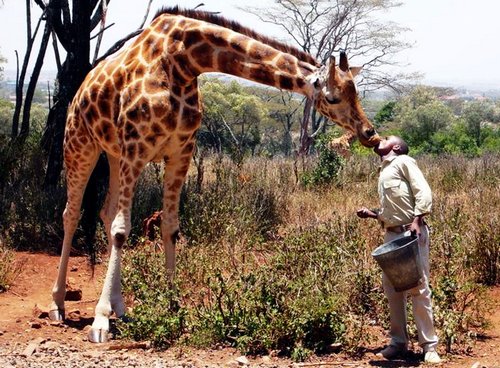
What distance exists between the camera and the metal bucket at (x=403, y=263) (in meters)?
5.85

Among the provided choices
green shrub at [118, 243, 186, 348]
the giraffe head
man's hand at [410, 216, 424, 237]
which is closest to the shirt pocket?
man's hand at [410, 216, 424, 237]

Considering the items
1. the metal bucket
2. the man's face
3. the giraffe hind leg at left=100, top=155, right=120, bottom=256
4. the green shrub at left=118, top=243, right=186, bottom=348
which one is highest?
the man's face

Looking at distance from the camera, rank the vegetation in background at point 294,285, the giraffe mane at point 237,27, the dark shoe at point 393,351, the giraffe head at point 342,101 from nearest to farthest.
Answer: the dark shoe at point 393,351 → the giraffe head at point 342,101 → the vegetation in background at point 294,285 → the giraffe mane at point 237,27

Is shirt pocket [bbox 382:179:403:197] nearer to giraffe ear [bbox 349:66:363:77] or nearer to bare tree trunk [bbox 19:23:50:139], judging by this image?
giraffe ear [bbox 349:66:363:77]

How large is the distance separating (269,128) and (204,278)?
159 ft

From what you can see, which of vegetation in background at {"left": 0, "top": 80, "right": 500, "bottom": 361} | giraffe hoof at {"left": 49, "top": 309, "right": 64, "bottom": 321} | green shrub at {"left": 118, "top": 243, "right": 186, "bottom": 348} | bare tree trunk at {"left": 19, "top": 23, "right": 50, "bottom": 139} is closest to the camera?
vegetation in background at {"left": 0, "top": 80, "right": 500, "bottom": 361}

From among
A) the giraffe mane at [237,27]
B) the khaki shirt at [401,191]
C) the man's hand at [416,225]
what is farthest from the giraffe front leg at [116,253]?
the man's hand at [416,225]

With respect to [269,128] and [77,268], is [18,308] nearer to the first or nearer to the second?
[77,268]

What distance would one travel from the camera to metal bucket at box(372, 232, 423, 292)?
585 centimetres

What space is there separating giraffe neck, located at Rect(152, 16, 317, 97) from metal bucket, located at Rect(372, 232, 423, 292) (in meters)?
1.50

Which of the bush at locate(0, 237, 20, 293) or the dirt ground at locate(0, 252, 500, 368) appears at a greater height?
the bush at locate(0, 237, 20, 293)

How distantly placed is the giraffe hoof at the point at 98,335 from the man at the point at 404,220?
2446 millimetres

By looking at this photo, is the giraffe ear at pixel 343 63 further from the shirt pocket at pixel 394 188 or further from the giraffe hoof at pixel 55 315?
the giraffe hoof at pixel 55 315

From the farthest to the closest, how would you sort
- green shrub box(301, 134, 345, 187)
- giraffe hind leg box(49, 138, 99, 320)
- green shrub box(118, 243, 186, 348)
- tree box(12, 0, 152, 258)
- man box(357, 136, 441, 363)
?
green shrub box(301, 134, 345, 187), tree box(12, 0, 152, 258), giraffe hind leg box(49, 138, 99, 320), green shrub box(118, 243, 186, 348), man box(357, 136, 441, 363)
